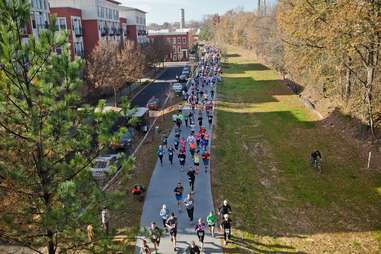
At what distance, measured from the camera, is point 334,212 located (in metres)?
15.9

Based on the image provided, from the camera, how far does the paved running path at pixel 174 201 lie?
13.3m

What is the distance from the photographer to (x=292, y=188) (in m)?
18.3

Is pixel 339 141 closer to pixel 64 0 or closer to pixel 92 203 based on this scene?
pixel 92 203

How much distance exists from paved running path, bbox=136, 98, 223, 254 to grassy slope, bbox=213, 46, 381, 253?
2.30 ft

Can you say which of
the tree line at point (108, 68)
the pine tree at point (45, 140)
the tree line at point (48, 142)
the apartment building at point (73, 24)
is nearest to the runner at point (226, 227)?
the tree line at point (48, 142)

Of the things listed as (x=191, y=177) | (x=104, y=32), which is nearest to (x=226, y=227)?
(x=191, y=177)

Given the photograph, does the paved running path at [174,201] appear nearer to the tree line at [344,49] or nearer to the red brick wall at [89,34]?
the tree line at [344,49]

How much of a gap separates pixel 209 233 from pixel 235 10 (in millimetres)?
138226

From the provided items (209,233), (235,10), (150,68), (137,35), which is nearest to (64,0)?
(150,68)

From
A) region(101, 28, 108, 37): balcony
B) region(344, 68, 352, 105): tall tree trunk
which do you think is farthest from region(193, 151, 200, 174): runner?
region(101, 28, 108, 37): balcony

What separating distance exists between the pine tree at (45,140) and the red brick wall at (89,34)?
43922mm

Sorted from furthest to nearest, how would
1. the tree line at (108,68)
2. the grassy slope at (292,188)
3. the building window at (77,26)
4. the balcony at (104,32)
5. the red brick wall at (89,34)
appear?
1. the balcony at (104,32)
2. the red brick wall at (89,34)
3. the building window at (77,26)
4. the tree line at (108,68)
5. the grassy slope at (292,188)

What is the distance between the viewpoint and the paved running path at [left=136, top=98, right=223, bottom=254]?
43.5ft

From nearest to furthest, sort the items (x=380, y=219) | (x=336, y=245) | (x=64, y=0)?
1. (x=336, y=245)
2. (x=380, y=219)
3. (x=64, y=0)
